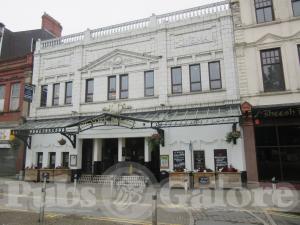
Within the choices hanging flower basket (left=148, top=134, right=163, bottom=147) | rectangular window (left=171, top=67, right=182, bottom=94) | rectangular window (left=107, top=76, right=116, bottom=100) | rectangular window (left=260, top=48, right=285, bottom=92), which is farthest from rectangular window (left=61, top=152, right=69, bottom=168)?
rectangular window (left=260, top=48, right=285, bottom=92)

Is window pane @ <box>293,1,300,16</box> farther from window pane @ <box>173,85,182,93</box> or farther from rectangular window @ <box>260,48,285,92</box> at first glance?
window pane @ <box>173,85,182,93</box>

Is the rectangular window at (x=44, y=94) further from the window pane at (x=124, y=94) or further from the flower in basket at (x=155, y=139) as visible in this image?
the flower in basket at (x=155, y=139)

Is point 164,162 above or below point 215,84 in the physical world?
below

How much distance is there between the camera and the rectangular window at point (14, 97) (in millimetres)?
21938

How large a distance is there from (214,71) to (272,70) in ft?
11.3

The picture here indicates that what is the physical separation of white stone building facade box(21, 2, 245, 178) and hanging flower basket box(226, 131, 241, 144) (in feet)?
1.51

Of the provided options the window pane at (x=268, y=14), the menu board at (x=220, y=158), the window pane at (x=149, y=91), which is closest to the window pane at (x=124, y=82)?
the window pane at (x=149, y=91)

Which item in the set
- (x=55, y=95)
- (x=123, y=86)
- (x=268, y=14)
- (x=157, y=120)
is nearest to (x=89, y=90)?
(x=123, y=86)

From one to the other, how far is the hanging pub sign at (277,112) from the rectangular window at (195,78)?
398 centimetres

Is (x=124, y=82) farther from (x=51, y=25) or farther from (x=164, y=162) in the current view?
(x=51, y=25)

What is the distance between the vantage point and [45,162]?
19.7m

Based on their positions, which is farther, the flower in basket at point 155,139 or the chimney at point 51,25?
the chimney at point 51,25

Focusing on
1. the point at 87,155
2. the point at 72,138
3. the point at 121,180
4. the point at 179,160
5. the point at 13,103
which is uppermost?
the point at 13,103

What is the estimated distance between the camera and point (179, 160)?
16.1 meters
